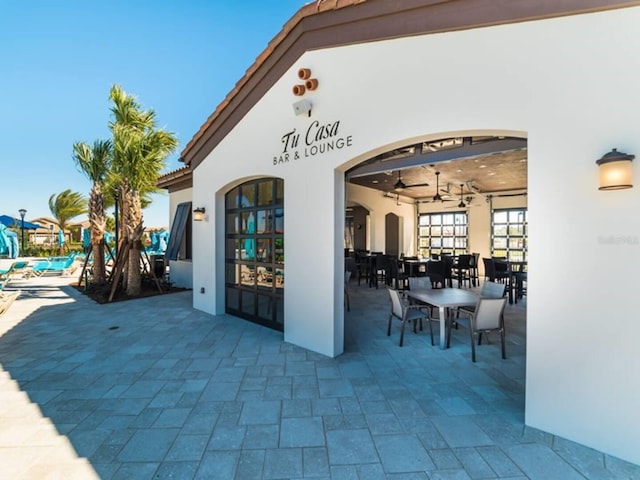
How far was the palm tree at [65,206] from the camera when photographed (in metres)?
20.2

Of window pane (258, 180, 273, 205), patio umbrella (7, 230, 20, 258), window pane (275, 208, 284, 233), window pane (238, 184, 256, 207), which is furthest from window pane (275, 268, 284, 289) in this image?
patio umbrella (7, 230, 20, 258)

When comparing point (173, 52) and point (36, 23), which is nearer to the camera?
point (36, 23)

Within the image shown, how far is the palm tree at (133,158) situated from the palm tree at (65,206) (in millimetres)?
17045

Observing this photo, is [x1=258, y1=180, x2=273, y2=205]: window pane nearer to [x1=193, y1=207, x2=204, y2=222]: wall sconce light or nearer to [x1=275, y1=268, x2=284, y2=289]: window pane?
[x1=275, y1=268, x2=284, y2=289]: window pane

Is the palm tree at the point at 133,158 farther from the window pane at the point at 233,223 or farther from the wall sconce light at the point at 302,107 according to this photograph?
the wall sconce light at the point at 302,107

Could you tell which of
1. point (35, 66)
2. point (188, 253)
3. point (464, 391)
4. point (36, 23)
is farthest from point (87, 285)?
point (464, 391)

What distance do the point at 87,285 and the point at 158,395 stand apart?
327 inches

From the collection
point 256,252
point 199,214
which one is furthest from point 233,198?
point 256,252

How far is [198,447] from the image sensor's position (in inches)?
83.3

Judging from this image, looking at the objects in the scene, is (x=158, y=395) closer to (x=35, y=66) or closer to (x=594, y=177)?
(x=594, y=177)

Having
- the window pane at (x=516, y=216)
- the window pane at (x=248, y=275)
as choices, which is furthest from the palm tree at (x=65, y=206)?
the window pane at (x=516, y=216)

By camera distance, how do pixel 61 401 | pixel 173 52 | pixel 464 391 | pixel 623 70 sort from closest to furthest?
pixel 623 70 < pixel 61 401 < pixel 464 391 < pixel 173 52

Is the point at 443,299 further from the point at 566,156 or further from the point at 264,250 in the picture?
the point at 264,250

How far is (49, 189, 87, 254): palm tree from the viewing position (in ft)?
66.3
